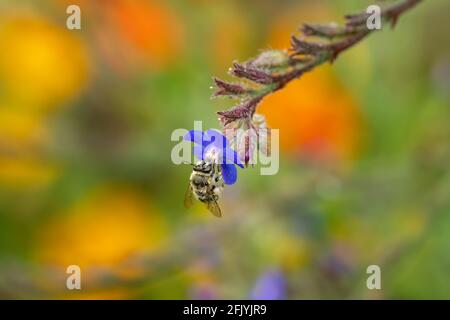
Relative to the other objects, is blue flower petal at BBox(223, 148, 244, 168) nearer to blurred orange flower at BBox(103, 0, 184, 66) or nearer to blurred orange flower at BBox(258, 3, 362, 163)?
blurred orange flower at BBox(258, 3, 362, 163)

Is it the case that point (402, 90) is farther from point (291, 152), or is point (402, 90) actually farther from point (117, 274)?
point (117, 274)

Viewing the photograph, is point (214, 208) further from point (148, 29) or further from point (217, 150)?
point (148, 29)

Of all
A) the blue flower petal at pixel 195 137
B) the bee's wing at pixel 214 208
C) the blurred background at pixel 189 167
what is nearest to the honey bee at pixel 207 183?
the bee's wing at pixel 214 208

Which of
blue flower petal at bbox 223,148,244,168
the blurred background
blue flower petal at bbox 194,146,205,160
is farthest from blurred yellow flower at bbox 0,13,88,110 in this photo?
blue flower petal at bbox 223,148,244,168

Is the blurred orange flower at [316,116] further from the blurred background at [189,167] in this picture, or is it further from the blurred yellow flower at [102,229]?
the blurred yellow flower at [102,229]

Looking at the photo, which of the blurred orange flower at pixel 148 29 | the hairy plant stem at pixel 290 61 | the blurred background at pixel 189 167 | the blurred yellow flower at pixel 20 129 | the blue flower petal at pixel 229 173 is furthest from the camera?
the blurred orange flower at pixel 148 29

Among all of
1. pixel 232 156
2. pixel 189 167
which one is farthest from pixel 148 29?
pixel 232 156
